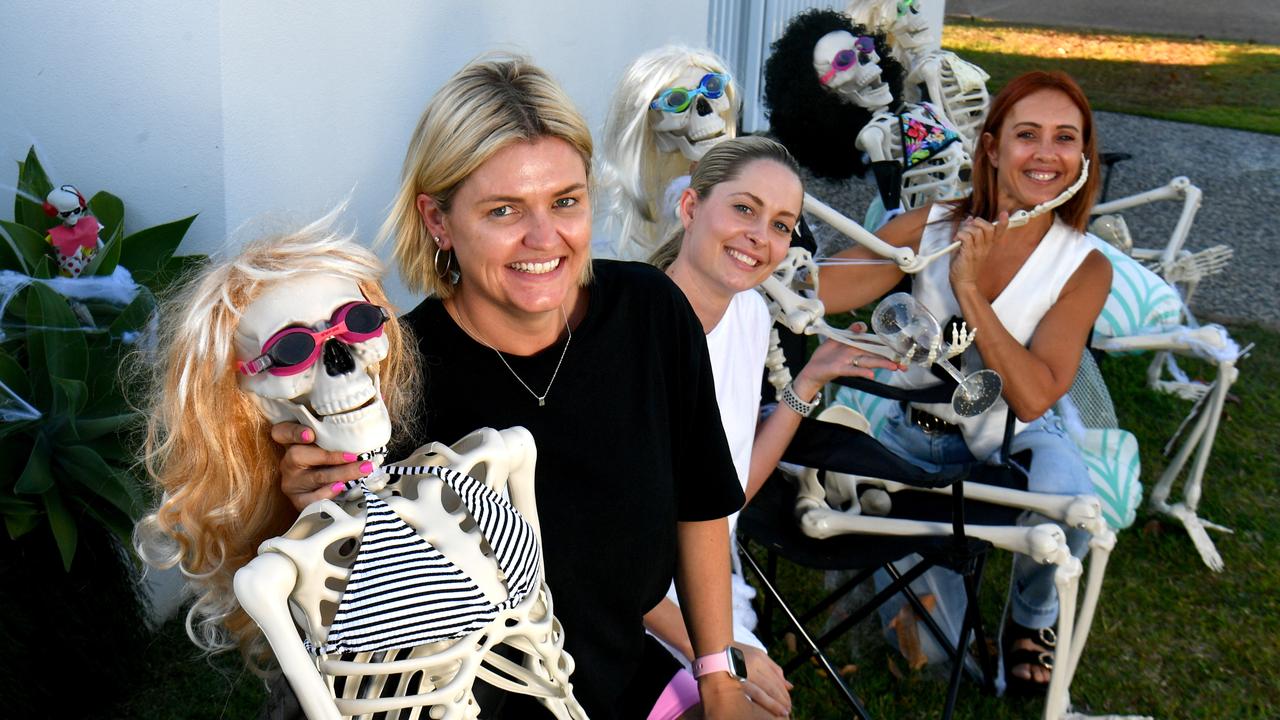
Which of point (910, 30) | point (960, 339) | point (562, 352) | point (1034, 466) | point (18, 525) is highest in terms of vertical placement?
point (910, 30)

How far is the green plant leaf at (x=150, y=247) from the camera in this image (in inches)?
112

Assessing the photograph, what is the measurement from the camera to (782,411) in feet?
9.09

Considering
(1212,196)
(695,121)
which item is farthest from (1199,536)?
(1212,196)

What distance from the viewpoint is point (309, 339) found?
4.57 ft

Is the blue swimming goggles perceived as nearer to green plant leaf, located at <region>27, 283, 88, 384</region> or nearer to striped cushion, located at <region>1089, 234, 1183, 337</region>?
green plant leaf, located at <region>27, 283, 88, 384</region>

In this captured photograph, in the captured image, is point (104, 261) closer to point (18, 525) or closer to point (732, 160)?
point (18, 525)

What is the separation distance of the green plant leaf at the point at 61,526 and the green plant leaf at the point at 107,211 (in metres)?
0.72

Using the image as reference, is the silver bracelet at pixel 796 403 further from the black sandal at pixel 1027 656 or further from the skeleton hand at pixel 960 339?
the black sandal at pixel 1027 656

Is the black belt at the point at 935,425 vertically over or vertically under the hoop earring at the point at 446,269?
under

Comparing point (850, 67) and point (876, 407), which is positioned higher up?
point (850, 67)

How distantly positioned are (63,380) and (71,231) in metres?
0.49

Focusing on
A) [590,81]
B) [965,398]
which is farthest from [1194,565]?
[590,81]

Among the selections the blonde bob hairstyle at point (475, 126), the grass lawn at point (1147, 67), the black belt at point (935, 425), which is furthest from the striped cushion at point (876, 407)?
the grass lawn at point (1147, 67)

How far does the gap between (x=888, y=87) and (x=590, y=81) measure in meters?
1.29
